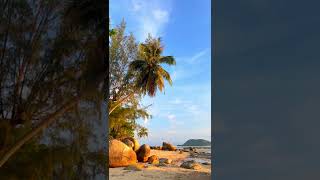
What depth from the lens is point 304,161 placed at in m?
1.84

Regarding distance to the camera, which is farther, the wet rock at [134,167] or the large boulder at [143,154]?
the large boulder at [143,154]

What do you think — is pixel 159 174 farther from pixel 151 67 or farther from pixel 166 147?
pixel 166 147

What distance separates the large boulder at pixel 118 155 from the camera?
27.6ft

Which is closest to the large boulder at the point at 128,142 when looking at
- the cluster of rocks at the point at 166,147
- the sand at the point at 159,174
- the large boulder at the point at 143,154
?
the large boulder at the point at 143,154

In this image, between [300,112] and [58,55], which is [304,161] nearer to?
[300,112]

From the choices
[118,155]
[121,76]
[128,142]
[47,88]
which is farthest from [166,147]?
[47,88]

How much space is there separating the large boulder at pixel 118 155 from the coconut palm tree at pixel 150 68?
5.49 ft

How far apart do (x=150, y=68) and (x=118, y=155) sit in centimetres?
348

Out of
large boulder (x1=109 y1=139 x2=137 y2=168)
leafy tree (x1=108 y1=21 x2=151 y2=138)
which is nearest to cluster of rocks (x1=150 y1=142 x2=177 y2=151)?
leafy tree (x1=108 y1=21 x2=151 y2=138)

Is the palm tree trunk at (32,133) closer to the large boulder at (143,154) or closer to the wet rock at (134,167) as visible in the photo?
the wet rock at (134,167)

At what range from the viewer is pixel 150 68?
1130 centimetres

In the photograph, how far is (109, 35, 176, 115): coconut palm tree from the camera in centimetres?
1056

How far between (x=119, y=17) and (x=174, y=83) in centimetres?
308

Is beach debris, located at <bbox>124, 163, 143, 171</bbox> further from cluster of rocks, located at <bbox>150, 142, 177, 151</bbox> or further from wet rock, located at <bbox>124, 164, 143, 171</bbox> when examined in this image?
cluster of rocks, located at <bbox>150, 142, 177, 151</bbox>
